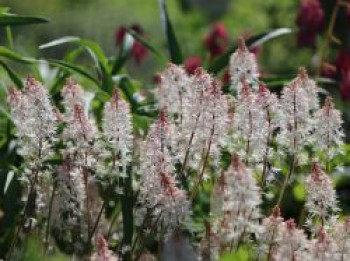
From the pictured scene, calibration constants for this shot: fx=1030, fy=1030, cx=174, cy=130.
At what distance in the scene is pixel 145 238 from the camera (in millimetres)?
3340

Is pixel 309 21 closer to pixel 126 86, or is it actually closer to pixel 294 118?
pixel 126 86

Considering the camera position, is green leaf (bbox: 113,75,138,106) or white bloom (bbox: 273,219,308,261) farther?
green leaf (bbox: 113,75,138,106)

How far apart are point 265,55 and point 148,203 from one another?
22.3 ft

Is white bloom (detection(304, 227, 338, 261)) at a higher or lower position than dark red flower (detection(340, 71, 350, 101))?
lower

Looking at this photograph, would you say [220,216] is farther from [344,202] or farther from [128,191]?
[344,202]

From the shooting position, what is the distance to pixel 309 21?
6.87 metres

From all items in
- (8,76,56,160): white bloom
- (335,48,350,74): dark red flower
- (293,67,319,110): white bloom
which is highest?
(335,48,350,74): dark red flower

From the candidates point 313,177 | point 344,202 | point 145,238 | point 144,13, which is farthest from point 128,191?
point 144,13

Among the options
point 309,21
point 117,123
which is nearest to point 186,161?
point 117,123

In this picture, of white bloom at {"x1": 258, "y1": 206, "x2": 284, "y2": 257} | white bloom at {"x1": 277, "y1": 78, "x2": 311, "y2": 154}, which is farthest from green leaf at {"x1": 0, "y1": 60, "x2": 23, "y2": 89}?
white bloom at {"x1": 258, "y1": 206, "x2": 284, "y2": 257}

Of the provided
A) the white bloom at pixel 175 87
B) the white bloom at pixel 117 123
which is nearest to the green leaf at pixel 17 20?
the white bloom at pixel 175 87

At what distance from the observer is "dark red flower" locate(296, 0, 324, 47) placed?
6781 mm

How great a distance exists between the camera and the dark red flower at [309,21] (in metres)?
6.78

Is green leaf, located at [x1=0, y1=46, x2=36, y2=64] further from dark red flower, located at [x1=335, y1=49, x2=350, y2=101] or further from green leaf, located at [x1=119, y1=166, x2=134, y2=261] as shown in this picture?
dark red flower, located at [x1=335, y1=49, x2=350, y2=101]
